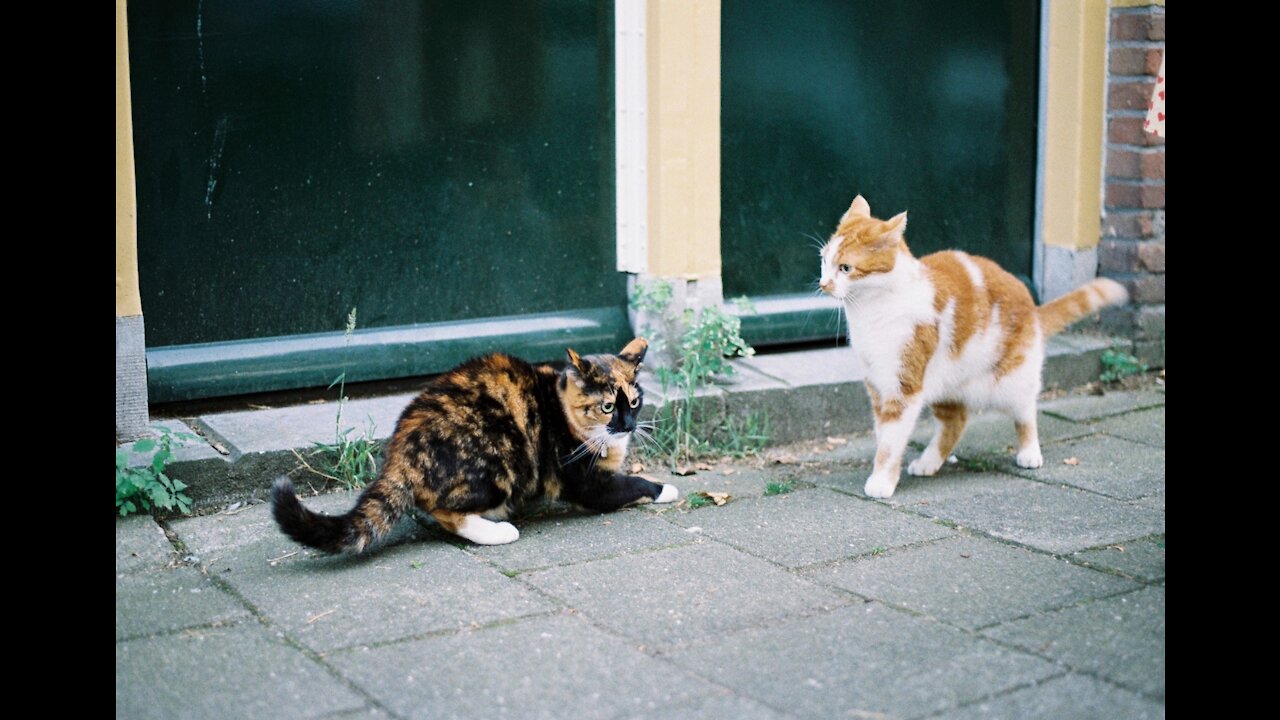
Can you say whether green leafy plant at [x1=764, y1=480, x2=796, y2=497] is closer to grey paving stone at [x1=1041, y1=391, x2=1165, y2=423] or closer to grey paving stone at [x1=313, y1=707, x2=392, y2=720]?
grey paving stone at [x1=1041, y1=391, x2=1165, y2=423]

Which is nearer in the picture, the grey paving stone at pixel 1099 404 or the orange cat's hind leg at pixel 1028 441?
the orange cat's hind leg at pixel 1028 441

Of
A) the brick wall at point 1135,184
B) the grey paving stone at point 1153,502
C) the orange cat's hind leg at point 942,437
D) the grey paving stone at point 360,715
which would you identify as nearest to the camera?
the grey paving stone at point 360,715

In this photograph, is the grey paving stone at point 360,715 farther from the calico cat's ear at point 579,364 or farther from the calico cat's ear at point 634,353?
the calico cat's ear at point 634,353

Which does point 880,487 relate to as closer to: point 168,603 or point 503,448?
point 503,448

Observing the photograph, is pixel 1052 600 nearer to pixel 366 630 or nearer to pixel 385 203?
pixel 366 630

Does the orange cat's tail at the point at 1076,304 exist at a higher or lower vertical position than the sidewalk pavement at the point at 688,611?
higher

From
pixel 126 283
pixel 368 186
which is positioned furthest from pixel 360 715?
pixel 368 186

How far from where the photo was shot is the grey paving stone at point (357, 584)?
306 centimetres

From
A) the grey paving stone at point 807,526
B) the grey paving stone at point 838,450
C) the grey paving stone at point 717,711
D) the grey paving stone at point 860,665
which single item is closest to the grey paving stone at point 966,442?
the grey paving stone at point 838,450

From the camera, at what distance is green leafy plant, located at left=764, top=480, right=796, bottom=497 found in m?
4.25

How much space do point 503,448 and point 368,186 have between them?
1.36 m

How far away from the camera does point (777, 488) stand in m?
4.27

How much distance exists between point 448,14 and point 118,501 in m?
2.05
